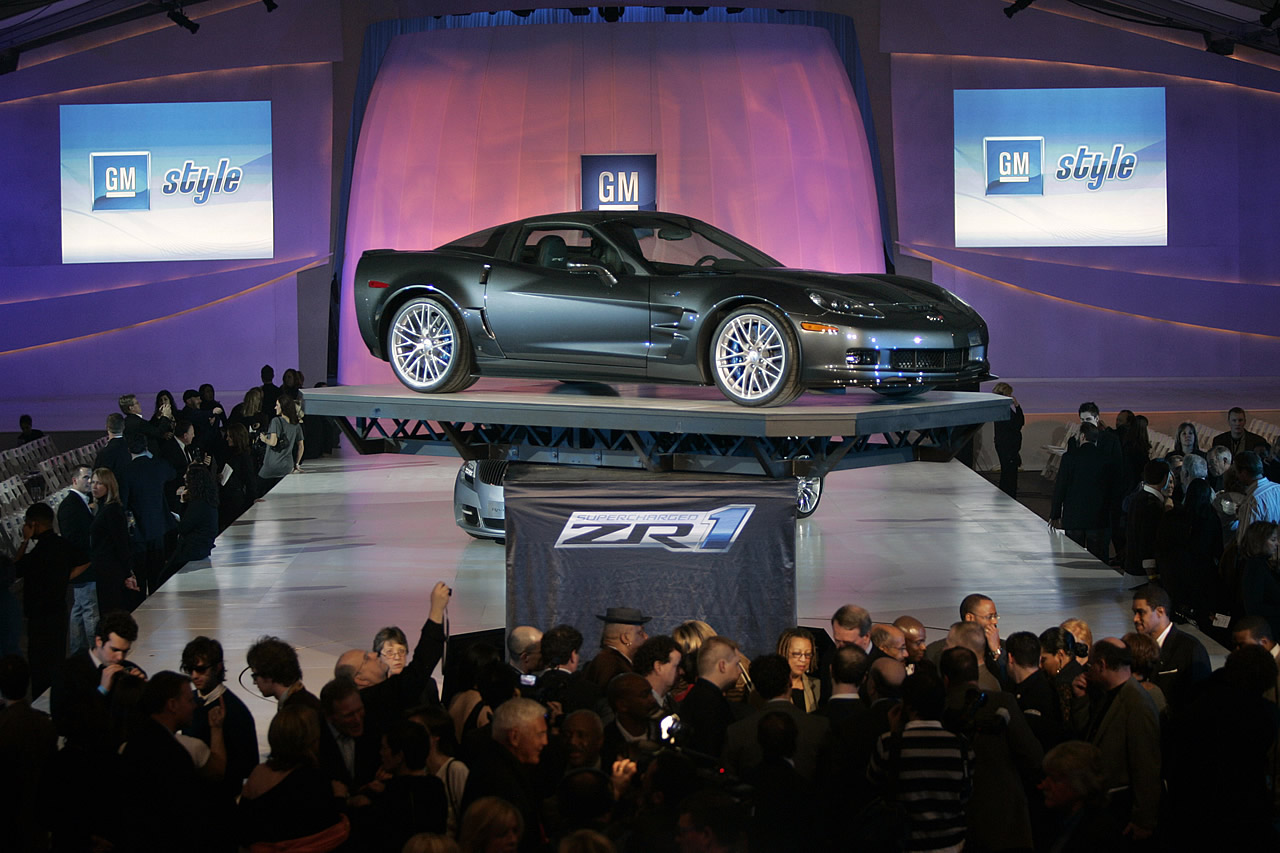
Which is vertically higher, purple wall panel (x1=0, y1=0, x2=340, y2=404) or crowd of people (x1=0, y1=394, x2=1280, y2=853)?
purple wall panel (x1=0, y1=0, x2=340, y2=404)

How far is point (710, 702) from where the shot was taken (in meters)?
5.03

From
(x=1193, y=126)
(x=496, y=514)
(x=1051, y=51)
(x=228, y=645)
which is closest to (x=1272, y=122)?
(x=1193, y=126)

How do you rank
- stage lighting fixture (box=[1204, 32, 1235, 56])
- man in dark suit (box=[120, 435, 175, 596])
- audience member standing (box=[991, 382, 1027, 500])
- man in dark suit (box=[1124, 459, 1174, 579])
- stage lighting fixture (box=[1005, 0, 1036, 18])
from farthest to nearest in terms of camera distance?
stage lighting fixture (box=[1204, 32, 1235, 56]) → stage lighting fixture (box=[1005, 0, 1036, 18]) → audience member standing (box=[991, 382, 1027, 500]) → man in dark suit (box=[120, 435, 175, 596]) → man in dark suit (box=[1124, 459, 1174, 579])

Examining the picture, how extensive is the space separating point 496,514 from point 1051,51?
1308 centimetres

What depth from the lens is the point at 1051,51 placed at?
20.2 meters

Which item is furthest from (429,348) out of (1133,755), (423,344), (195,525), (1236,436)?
(1236,436)

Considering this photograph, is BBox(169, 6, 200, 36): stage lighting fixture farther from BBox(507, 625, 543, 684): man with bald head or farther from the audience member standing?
BBox(507, 625, 543, 684): man with bald head

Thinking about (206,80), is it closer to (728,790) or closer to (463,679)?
(463,679)

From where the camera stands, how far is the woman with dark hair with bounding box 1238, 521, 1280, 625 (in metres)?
7.42

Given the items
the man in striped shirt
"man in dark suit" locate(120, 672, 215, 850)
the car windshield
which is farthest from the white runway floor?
"man in dark suit" locate(120, 672, 215, 850)

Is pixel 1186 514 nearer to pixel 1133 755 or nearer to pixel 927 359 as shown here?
pixel 927 359

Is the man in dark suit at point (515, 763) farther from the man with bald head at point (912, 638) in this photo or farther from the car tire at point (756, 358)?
the car tire at point (756, 358)

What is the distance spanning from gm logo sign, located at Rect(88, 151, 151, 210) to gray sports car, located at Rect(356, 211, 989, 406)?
13.5 metres

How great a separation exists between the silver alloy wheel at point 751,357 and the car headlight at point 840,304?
0.93ft
